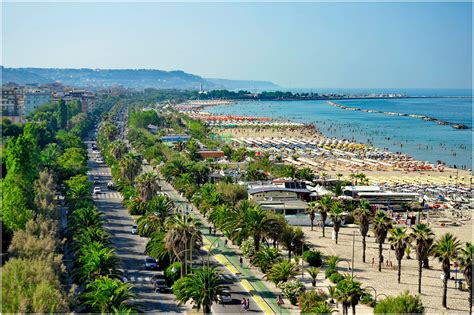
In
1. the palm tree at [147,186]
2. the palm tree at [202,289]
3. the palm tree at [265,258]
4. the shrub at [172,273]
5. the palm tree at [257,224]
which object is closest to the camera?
the palm tree at [202,289]

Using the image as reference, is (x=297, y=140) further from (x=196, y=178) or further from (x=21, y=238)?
(x=21, y=238)

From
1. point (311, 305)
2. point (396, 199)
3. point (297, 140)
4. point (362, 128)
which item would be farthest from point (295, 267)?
point (362, 128)

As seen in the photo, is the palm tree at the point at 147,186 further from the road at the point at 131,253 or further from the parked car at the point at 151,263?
the parked car at the point at 151,263

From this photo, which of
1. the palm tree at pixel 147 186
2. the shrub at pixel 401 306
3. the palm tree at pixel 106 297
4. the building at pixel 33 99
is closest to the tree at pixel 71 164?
the palm tree at pixel 147 186

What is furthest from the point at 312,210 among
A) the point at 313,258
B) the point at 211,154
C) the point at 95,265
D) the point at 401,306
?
the point at 211,154

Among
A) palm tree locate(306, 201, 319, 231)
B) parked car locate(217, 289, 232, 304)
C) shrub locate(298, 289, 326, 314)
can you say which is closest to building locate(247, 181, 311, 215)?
palm tree locate(306, 201, 319, 231)

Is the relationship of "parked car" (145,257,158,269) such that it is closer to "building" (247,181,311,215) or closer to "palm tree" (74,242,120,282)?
"palm tree" (74,242,120,282)

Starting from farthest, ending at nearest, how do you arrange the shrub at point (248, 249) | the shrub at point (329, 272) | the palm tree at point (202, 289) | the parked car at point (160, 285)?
the shrub at point (248, 249), the shrub at point (329, 272), the parked car at point (160, 285), the palm tree at point (202, 289)
